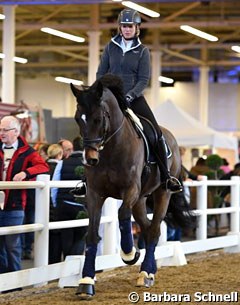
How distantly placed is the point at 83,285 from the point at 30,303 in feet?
1.66

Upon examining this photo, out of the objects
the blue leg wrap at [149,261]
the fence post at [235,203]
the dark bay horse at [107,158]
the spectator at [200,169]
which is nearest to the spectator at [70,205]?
the blue leg wrap at [149,261]

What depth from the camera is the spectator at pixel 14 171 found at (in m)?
7.57

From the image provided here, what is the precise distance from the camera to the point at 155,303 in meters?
6.32

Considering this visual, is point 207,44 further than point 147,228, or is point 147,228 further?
point 207,44

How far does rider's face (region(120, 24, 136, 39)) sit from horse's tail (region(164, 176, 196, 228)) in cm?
238

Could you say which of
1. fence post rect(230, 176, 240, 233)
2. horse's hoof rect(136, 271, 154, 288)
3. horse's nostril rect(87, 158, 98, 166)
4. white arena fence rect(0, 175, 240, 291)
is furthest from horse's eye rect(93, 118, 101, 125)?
fence post rect(230, 176, 240, 233)

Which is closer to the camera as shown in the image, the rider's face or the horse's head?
the horse's head

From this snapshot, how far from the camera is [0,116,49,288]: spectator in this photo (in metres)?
7.57

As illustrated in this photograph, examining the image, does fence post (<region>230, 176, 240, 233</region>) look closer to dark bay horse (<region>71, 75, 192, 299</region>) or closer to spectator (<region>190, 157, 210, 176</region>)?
spectator (<region>190, 157, 210, 176</region>)

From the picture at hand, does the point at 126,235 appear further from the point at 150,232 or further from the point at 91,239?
the point at 150,232

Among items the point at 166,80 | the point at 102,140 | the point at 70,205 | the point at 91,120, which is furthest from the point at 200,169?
the point at 166,80

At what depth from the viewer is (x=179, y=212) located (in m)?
9.34

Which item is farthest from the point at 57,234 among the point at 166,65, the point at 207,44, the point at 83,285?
the point at 166,65

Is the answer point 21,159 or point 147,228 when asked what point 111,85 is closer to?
point 21,159
